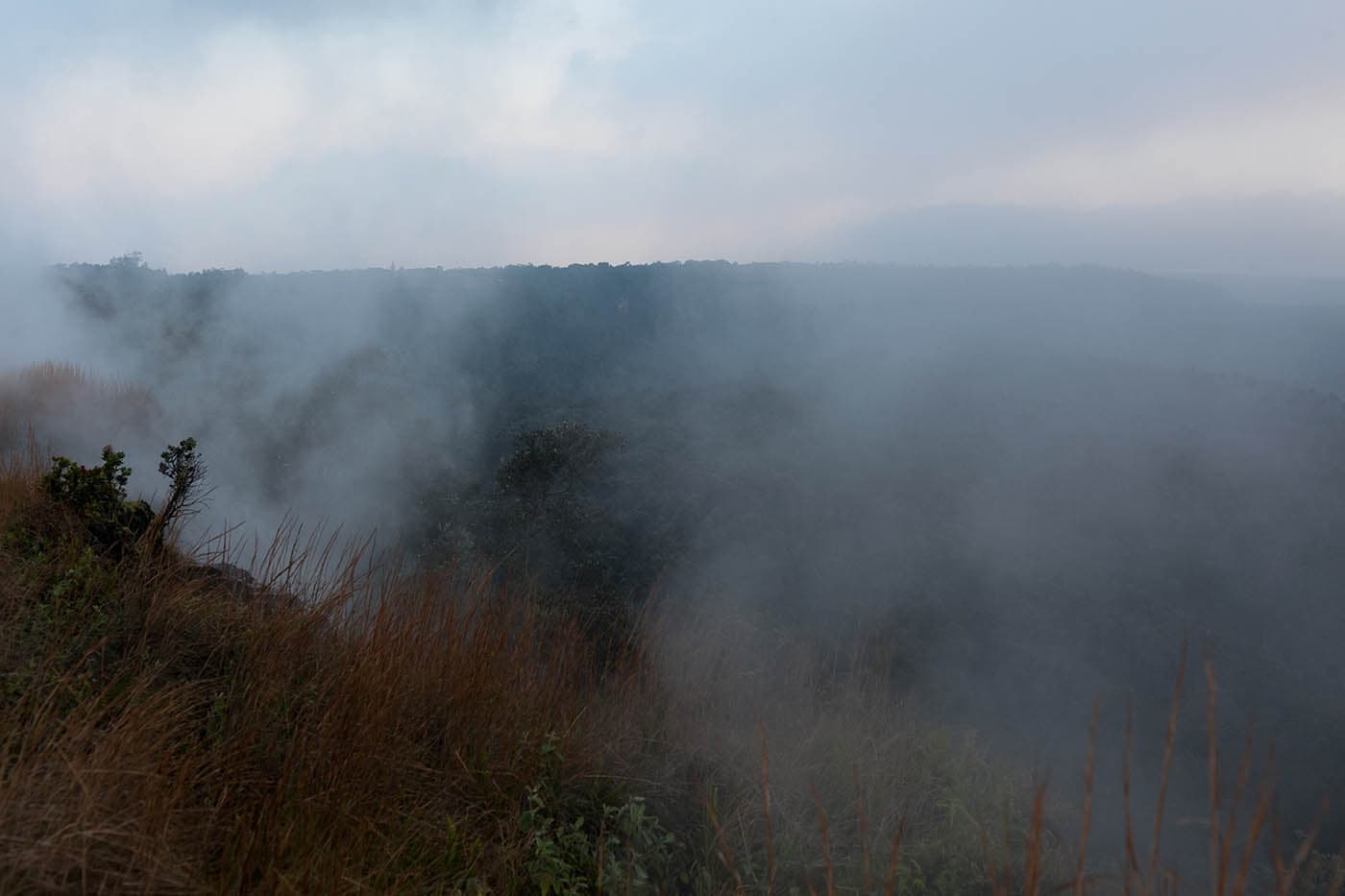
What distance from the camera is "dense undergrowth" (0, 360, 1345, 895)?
6.22 feet

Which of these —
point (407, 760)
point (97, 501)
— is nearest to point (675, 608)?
point (407, 760)

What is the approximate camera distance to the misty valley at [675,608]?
234 cm

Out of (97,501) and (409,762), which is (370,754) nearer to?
(409,762)

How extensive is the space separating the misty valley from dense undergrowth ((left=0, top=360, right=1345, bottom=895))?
21mm

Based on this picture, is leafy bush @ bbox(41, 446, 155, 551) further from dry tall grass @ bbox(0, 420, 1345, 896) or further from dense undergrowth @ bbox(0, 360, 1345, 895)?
dry tall grass @ bbox(0, 420, 1345, 896)

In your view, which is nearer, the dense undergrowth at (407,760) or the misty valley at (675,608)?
the dense undergrowth at (407,760)

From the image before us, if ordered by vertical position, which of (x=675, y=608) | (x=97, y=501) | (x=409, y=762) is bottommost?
(x=675, y=608)

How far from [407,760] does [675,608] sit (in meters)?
3.28

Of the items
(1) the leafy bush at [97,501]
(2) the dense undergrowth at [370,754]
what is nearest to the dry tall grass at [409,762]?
(2) the dense undergrowth at [370,754]

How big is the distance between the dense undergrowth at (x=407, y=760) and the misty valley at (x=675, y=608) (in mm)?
21

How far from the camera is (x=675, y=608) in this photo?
18.7 ft

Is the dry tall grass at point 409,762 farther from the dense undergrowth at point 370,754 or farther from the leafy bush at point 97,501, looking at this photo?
the leafy bush at point 97,501

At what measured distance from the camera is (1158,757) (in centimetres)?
552

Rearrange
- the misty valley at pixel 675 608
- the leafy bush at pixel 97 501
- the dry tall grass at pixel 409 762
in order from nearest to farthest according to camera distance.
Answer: the dry tall grass at pixel 409 762, the misty valley at pixel 675 608, the leafy bush at pixel 97 501
